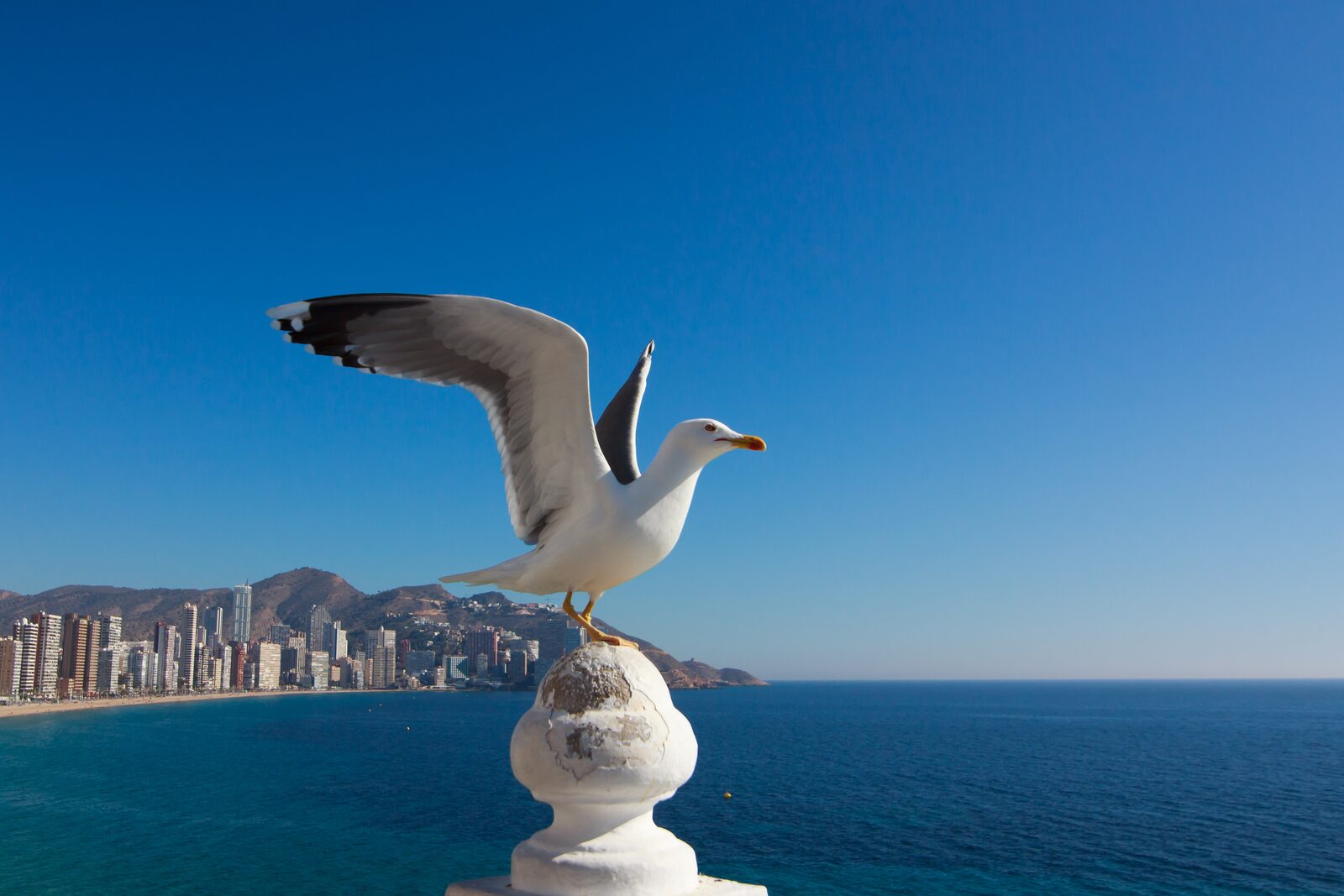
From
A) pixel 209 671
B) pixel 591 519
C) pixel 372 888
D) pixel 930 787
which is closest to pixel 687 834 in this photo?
pixel 372 888

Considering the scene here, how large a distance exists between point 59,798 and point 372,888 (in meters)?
34.8

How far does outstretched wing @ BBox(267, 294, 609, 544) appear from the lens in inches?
200

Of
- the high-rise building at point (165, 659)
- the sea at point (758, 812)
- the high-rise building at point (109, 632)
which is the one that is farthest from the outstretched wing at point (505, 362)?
the high-rise building at point (165, 659)

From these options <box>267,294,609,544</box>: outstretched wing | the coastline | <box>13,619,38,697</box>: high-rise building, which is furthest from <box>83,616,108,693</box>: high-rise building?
<box>267,294,609,544</box>: outstretched wing

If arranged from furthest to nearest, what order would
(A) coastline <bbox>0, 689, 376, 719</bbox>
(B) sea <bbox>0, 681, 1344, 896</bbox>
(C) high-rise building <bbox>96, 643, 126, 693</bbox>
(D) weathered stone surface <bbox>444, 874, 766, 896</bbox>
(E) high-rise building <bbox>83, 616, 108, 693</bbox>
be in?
(C) high-rise building <bbox>96, 643, 126, 693</bbox> < (E) high-rise building <bbox>83, 616, 108, 693</bbox> < (A) coastline <bbox>0, 689, 376, 719</bbox> < (B) sea <bbox>0, 681, 1344, 896</bbox> < (D) weathered stone surface <bbox>444, 874, 766, 896</bbox>

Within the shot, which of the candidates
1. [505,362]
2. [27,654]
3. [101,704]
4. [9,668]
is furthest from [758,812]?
[27,654]

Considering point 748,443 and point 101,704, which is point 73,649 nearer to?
point 101,704

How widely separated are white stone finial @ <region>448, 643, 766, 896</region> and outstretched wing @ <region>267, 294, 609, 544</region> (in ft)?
5.02

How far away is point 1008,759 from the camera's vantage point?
283 ft

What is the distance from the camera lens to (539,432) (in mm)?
5238

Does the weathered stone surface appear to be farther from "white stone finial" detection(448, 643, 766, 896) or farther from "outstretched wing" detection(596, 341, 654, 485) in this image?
"outstretched wing" detection(596, 341, 654, 485)

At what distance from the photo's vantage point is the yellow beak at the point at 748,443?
471cm

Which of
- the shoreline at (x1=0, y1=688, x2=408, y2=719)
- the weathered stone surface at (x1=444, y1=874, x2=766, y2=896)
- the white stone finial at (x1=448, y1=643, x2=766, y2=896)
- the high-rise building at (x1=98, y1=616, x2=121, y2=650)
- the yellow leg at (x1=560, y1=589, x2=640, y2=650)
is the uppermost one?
the high-rise building at (x1=98, y1=616, x2=121, y2=650)

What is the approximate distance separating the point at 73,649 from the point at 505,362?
188 metres
